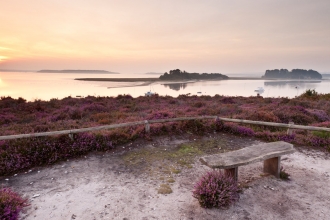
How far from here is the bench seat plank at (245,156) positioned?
4.17 metres

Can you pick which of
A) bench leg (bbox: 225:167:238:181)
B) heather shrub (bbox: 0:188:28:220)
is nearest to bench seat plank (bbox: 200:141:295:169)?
bench leg (bbox: 225:167:238:181)

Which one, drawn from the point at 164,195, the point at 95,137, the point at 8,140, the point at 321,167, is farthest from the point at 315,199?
the point at 8,140

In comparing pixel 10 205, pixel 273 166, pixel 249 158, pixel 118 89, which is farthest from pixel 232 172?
pixel 118 89

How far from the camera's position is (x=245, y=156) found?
455cm

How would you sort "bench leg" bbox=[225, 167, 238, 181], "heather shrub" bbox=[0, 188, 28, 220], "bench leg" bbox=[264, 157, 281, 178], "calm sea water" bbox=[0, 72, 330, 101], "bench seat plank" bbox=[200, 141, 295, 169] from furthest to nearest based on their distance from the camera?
"calm sea water" bbox=[0, 72, 330, 101] < "bench leg" bbox=[264, 157, 281, 178] < "bench leg" bbox=[225, 167, 238, 181] < "bench seat plank" bbox=[200, 141, 295, 169] < "heather shrub" bbox=[0, 188, 28, 220]

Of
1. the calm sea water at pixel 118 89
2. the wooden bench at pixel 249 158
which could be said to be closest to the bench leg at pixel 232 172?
the wooden bench at pixel 249 158

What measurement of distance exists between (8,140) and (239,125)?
30.3 feet

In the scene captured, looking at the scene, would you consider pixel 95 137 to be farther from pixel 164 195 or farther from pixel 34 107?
pixel 34 107

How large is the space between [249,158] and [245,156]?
0.13 meters

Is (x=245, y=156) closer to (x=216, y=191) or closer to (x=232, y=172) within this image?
(x=232, y=172)

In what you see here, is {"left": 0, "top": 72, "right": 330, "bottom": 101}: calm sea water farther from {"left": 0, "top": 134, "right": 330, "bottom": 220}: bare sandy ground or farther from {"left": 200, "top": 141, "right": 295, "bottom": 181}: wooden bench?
{"left": 200, "top": 141, "right": 295, "bottom": 181}: wooden bench

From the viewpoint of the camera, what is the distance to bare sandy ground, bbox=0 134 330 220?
3.86 meters

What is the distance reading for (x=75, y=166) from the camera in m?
5.95

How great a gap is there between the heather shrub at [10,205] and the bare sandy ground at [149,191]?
0.52ft
